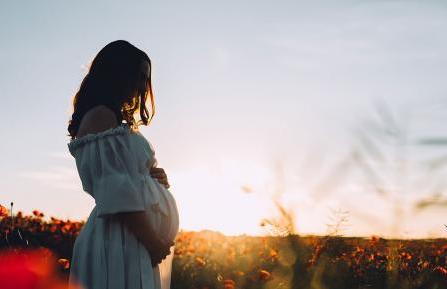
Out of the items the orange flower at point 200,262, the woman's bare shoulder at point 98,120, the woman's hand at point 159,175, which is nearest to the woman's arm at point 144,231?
the woman's hand at point 159,175

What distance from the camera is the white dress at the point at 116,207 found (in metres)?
2.52

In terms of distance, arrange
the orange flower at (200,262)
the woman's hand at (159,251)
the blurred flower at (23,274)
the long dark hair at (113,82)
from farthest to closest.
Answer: the orange flower at (200,262) → the long dark hair at (113,82) → the woman's hand at (159,251) → the blurred flower at (23,274)

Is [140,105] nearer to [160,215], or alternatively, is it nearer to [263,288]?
[160,215]

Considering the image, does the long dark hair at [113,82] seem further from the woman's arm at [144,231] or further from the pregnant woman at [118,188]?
the woman's arm at [144,231]

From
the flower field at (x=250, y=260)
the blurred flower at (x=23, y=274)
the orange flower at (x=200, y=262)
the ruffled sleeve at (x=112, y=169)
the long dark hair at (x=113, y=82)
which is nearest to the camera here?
the blurred flower at (x=23, y=274)

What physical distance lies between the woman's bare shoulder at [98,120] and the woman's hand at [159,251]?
2.12ft

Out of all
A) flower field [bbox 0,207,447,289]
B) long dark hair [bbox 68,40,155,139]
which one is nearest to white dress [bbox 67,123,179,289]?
long dark hair [bbox 68,40,155,139]

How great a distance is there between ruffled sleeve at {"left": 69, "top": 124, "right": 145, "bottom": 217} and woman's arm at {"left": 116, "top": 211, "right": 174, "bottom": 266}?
2.0 inches

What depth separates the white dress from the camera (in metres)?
2.52

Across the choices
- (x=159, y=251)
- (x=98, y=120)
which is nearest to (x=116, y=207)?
(x=159, y=251)

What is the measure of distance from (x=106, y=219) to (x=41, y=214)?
4152mm

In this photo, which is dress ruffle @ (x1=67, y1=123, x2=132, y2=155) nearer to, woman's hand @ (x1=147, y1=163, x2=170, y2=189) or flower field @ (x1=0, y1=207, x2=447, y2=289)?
woman's hand @ (x1=147, y1=163, x2=170, y2=189)

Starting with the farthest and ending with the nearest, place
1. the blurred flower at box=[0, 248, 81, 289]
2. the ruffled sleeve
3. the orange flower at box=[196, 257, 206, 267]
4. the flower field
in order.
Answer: the orange flower at box=[196, 257, 206, 267], the flower field, the ruffled sleeve, the blurred flower at box=[0, 248, 81, 289]

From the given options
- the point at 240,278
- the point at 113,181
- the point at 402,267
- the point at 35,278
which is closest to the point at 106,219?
the point at 113,181
